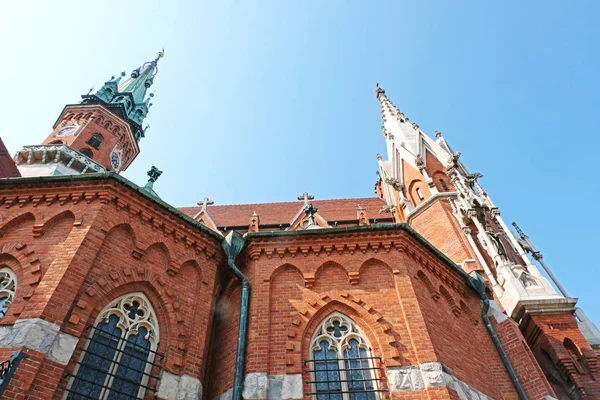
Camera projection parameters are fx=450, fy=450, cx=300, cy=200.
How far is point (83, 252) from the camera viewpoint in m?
7.79

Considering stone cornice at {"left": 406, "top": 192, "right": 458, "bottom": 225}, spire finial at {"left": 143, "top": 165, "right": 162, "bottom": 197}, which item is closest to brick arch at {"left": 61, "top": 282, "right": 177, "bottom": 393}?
spire finial at {"left": 143, "top": 165, "right": 162, "bottom": 197}

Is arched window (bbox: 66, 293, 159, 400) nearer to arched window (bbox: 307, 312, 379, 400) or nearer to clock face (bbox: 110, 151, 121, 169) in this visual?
arched window (bbox: 307, 312, 379, 400)

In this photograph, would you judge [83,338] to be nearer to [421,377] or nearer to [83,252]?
[83,252]

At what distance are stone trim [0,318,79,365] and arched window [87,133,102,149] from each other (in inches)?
801

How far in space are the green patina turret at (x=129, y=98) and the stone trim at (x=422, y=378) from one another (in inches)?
1003

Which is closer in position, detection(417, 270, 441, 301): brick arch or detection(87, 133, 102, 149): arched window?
detection(417, 270, 441, 301): brick arch

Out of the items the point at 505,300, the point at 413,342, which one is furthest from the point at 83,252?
the point at 505,300

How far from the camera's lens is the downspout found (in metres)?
8.77

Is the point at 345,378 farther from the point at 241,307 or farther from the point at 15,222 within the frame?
the point at 15,222

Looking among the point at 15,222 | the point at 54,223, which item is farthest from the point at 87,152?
the point at 54,223

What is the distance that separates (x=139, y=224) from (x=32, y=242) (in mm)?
1875

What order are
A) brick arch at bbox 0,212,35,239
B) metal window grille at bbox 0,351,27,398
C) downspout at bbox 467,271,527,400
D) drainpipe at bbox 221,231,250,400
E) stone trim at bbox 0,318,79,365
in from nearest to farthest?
metal window grille at bbox 0,351,27,398, stone trim at bbox 0,318,79,365, drainpipe at bbox 221,231,250,400, brick arch at bbox 0,212,35,239, downspout at bbox 467,271,527,400

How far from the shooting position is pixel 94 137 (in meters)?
25.5

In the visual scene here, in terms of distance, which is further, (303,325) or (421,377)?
(303,325)
